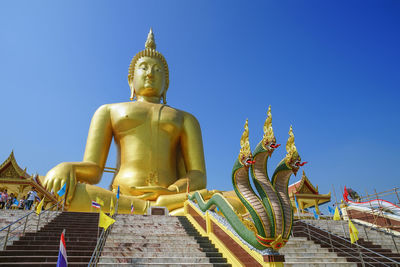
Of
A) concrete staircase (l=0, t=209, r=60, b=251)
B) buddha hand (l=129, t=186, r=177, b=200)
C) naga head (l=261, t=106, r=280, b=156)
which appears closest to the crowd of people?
concrete staircase (l=0, t=209, r=60, b=251)

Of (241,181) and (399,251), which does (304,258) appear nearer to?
(241,181)

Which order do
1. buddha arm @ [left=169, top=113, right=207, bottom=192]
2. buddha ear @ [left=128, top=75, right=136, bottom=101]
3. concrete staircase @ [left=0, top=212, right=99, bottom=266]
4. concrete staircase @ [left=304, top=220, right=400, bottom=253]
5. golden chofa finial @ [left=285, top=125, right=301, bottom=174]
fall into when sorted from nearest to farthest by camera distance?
concrete staircase @ [left=0, top=212, right=99, bottom=266] → golden chofa finial @ [left=285, top=125, right=301, bottom=174] → concrete staircase @ [left=304, top=220, right=400, bottom=253] → buddha arm @ [left=169, top=113, right=207, bottom=192] → buddha ear @ [left=128, top=75, right=136, bottom=101]

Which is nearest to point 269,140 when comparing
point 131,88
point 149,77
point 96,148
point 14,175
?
point 14,175

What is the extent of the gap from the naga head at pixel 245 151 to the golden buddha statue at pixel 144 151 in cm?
676

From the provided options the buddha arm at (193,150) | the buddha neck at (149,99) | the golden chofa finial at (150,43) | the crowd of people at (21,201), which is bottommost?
the crowd of people at (21,201)

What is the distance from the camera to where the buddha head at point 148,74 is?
16.3 metres

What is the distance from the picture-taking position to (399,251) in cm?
825

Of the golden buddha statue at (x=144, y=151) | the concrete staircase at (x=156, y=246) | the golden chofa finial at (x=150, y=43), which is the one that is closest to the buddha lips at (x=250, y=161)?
the concrete staircase at (x=156, y=246)

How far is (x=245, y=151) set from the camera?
5.40 metres

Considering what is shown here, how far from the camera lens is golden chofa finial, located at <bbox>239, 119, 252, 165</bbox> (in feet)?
17.5

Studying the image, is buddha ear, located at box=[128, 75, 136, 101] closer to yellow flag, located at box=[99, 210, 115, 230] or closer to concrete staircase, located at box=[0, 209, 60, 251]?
concrete staircase, located at box=[0, 209, 60, 251]

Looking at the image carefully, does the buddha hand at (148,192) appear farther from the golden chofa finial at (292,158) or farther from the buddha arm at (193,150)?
the golden chofa finial at (292,158)

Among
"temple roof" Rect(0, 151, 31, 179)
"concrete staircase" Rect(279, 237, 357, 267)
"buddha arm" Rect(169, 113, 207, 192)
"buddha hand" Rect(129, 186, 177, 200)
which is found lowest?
"concrete staircase" Rect(279, 237, 357, 267)

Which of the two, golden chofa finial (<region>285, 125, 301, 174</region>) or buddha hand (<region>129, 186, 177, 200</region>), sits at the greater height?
buddha hand (<region>129, 186, 177, 200</region>)
